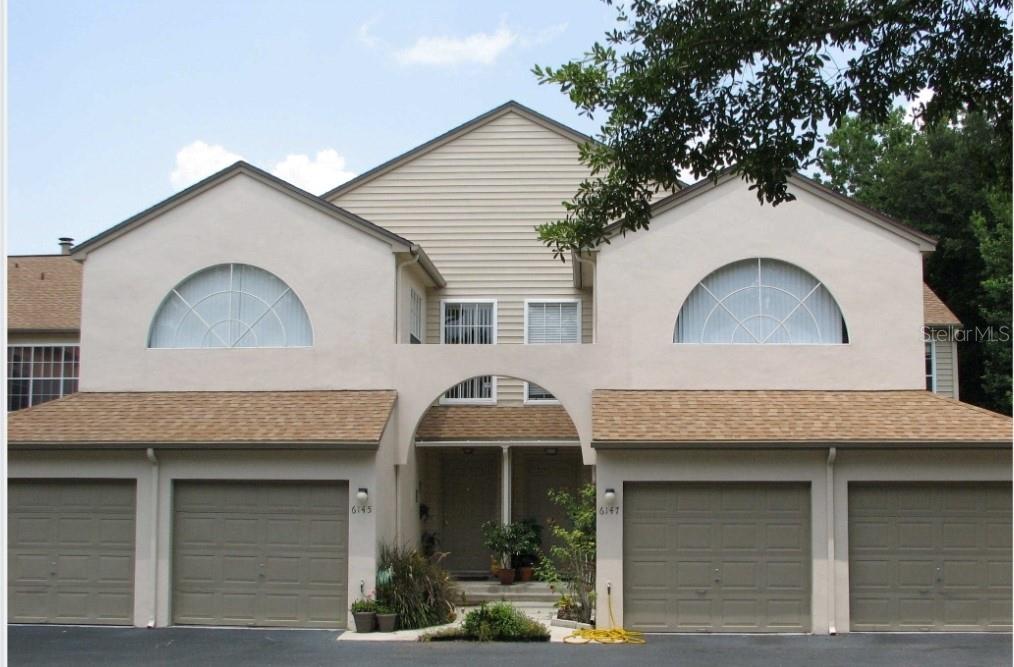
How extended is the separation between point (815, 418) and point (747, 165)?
24.2ft

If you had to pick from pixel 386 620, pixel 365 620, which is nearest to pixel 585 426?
pixel 386 620

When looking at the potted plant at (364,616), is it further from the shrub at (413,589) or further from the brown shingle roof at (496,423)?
the brown shingle roof at (496,423)

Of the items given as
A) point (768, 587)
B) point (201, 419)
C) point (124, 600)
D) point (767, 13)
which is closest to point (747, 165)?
point (767, 13)

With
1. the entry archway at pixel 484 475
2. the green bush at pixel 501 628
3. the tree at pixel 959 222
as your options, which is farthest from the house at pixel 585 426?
the tree at pixel 959 222

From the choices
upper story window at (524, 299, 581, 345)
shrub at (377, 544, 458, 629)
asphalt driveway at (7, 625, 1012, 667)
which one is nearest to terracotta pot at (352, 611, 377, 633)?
shrub at (377, 544, 458, 629)

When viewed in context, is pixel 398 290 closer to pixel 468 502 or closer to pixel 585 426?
pixel 585 426

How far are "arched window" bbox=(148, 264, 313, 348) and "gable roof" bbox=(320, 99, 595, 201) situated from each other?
5549 millimetres

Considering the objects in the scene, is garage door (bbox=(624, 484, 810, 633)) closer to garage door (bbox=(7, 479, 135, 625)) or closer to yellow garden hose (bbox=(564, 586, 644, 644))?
yellow garden hose (bbox=(564, 586, 644, 644))

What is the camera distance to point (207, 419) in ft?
61.8

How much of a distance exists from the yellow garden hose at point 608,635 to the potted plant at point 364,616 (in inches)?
117

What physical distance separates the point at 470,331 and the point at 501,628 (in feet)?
28.9

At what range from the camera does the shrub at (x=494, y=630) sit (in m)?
17.0

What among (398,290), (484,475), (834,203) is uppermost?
(834,203)

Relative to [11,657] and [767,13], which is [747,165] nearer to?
[767,13]
